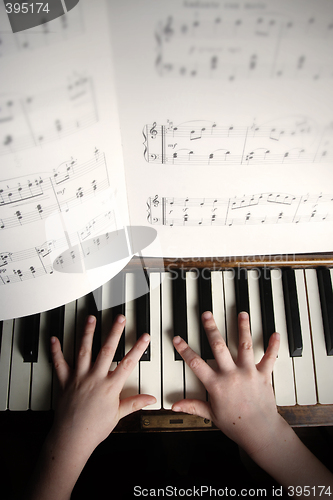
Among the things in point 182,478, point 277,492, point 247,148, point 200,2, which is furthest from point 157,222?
point 277,492

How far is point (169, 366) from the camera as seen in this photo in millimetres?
947

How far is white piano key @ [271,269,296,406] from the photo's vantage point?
946mm

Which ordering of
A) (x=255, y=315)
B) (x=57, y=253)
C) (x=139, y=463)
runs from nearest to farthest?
(x=57, y=253) < (x=255, y=315) < (x=139, y=463)

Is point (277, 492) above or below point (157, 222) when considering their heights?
below

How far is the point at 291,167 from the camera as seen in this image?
0.72 metres

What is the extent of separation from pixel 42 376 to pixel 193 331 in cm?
48

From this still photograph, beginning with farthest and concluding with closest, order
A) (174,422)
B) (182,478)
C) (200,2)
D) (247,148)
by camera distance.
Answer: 1. (182,478)
2. (174,422)
3. (247,148)
4. (200,2)

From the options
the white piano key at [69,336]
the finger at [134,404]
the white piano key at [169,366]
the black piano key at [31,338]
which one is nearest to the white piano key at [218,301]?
the white piano key at [169,366]

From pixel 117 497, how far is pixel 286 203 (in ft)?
3.54

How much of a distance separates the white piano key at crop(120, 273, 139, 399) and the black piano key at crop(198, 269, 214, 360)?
0.21 m

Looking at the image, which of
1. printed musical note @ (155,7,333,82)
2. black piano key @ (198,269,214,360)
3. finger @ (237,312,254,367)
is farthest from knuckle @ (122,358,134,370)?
printed musical note @ (155,7,333,82)

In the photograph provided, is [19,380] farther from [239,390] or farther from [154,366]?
[239,390]

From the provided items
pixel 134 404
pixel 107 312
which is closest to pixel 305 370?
pixel 134 404

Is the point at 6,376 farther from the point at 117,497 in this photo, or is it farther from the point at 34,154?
the point at 34,154
